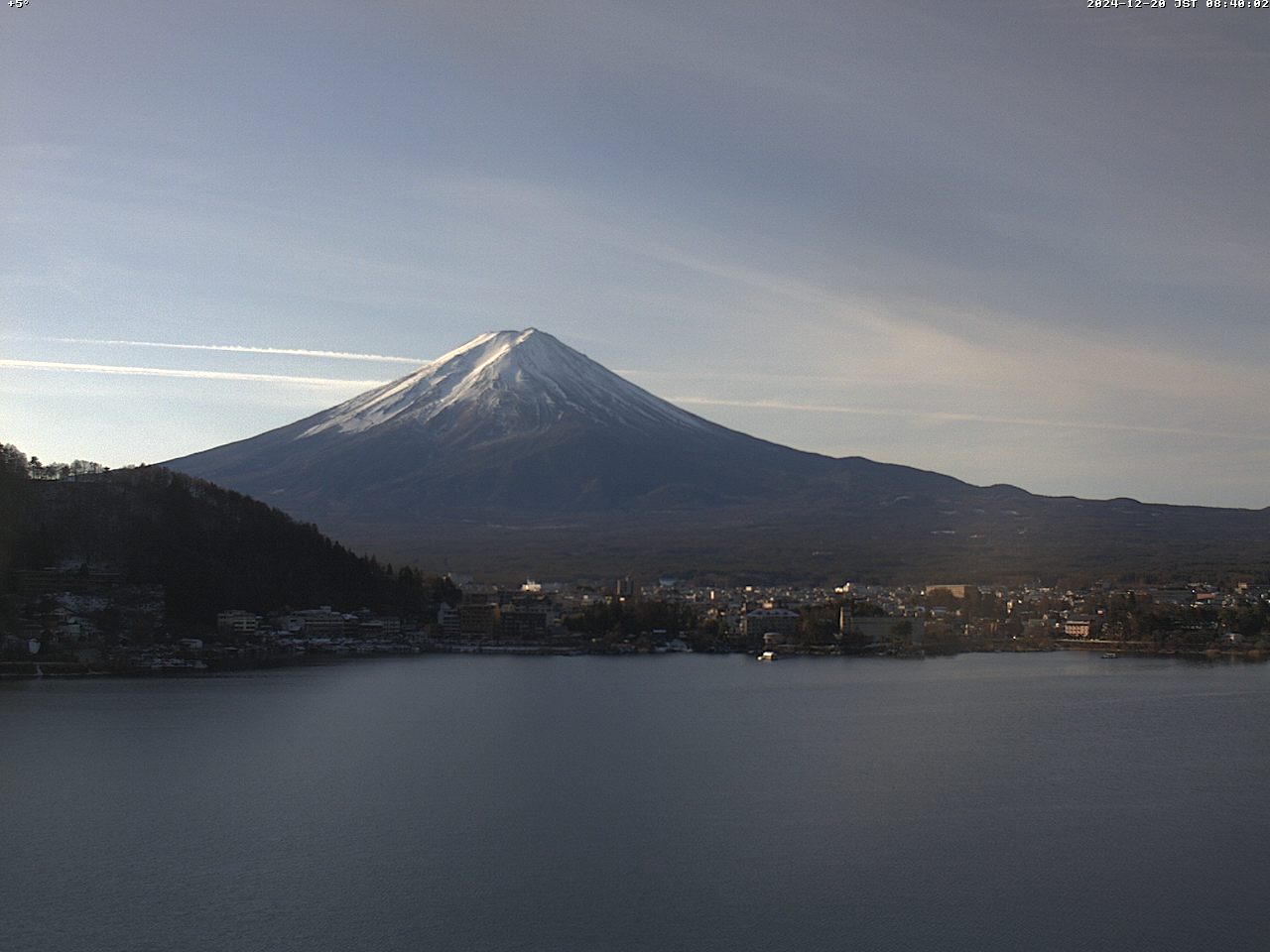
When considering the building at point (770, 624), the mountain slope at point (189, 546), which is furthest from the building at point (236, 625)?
the building at point (770, 624)

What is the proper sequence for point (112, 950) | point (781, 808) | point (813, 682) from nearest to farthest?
point (112, 950), point (781, 808), point (813, 682)

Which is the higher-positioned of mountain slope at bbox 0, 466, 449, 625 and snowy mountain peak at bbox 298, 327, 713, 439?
snowy mountain peak at bbox 298, 327, 713, 439

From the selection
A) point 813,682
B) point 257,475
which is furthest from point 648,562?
point 813,682

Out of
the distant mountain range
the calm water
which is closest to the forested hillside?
the calm water

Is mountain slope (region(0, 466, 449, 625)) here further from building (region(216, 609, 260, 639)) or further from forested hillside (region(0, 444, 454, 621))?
building (region(216, 609, 260, 639))

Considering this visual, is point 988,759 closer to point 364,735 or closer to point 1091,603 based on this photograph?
point 364,735

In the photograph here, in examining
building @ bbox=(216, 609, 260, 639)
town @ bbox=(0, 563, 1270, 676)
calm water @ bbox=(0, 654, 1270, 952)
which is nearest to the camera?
calm water @ bbox=(0, 654, 1270, 952)
